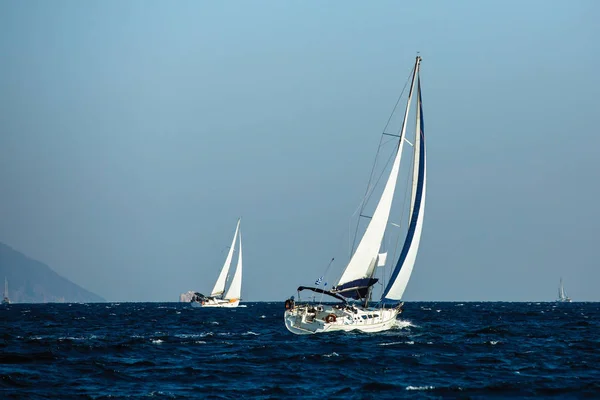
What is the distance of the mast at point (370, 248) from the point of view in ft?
212

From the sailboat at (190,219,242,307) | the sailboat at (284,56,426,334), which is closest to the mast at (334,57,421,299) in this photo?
the sailboat at (284,56,426,334)

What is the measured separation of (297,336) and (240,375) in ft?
76.3

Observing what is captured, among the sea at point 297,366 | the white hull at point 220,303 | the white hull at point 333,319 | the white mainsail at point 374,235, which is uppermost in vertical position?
the white mainsail at point 374,235

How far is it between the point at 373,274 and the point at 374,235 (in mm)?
2884

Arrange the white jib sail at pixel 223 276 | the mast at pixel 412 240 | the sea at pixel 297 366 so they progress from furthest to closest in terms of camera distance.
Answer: the white jib sail at pixel 223 276 < the mast at pixel 412 240 < the sea at pixel 297 366

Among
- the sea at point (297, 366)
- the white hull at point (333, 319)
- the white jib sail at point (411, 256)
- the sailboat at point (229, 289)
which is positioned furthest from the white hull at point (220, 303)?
the white jib sail at point (411, 256)

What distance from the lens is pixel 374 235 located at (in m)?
65.4

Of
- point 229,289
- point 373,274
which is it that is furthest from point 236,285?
point 373,274

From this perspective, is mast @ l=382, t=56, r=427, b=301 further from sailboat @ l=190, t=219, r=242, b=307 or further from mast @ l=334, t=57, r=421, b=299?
sailboat @ l=190, t=219, r=242, b=307

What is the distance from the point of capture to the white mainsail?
2547 inches

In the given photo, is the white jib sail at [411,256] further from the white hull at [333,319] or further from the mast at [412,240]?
the white hull at [333,319]

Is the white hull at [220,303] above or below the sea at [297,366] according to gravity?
above

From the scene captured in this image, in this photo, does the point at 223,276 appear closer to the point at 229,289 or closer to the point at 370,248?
the point at 229,289

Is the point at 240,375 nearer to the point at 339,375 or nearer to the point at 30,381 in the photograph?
the point at 339,375
